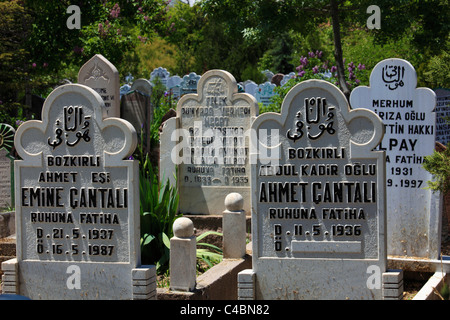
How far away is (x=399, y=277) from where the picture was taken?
5.58 m

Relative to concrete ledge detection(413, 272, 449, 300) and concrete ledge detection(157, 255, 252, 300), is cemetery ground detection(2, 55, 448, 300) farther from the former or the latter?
concrete ledge detection(413, 272, 449, 300)

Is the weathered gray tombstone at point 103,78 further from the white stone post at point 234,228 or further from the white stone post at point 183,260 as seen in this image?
the white stone post at point 183,260

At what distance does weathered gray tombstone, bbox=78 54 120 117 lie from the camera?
453 inches

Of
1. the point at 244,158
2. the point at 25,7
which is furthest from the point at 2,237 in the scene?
the point at 25,7

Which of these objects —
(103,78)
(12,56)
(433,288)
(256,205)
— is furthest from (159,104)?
(433,288)

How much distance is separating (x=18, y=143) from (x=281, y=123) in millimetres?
2369

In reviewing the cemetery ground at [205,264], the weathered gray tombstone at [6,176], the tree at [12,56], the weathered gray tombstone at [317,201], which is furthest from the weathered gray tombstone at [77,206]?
the tree at [12,56]

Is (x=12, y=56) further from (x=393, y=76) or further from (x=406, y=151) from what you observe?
(x=406, y=151)

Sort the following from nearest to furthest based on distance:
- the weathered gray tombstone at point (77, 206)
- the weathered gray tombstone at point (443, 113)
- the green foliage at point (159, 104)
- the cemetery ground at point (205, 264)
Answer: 1. the weathered gray tombstone at point (77, 206)
2. the cemetery ground at point (205, 264)
3. the weathered gray tombstone at point (443, 113)
4. the green foliage at point (159, 104)

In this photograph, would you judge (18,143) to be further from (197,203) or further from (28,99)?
(28,99)

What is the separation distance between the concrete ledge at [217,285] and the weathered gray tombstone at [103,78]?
5.38m

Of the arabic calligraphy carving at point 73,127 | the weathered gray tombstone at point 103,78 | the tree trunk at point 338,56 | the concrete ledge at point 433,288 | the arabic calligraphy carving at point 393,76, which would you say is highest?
the tree trunk at point 338,56

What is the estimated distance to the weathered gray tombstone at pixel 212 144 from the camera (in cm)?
972

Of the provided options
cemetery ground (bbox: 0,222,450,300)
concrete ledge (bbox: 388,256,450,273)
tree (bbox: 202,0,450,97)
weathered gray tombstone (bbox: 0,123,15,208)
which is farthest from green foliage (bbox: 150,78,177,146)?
concrete ledge (bbox: 388,256,450,273)
